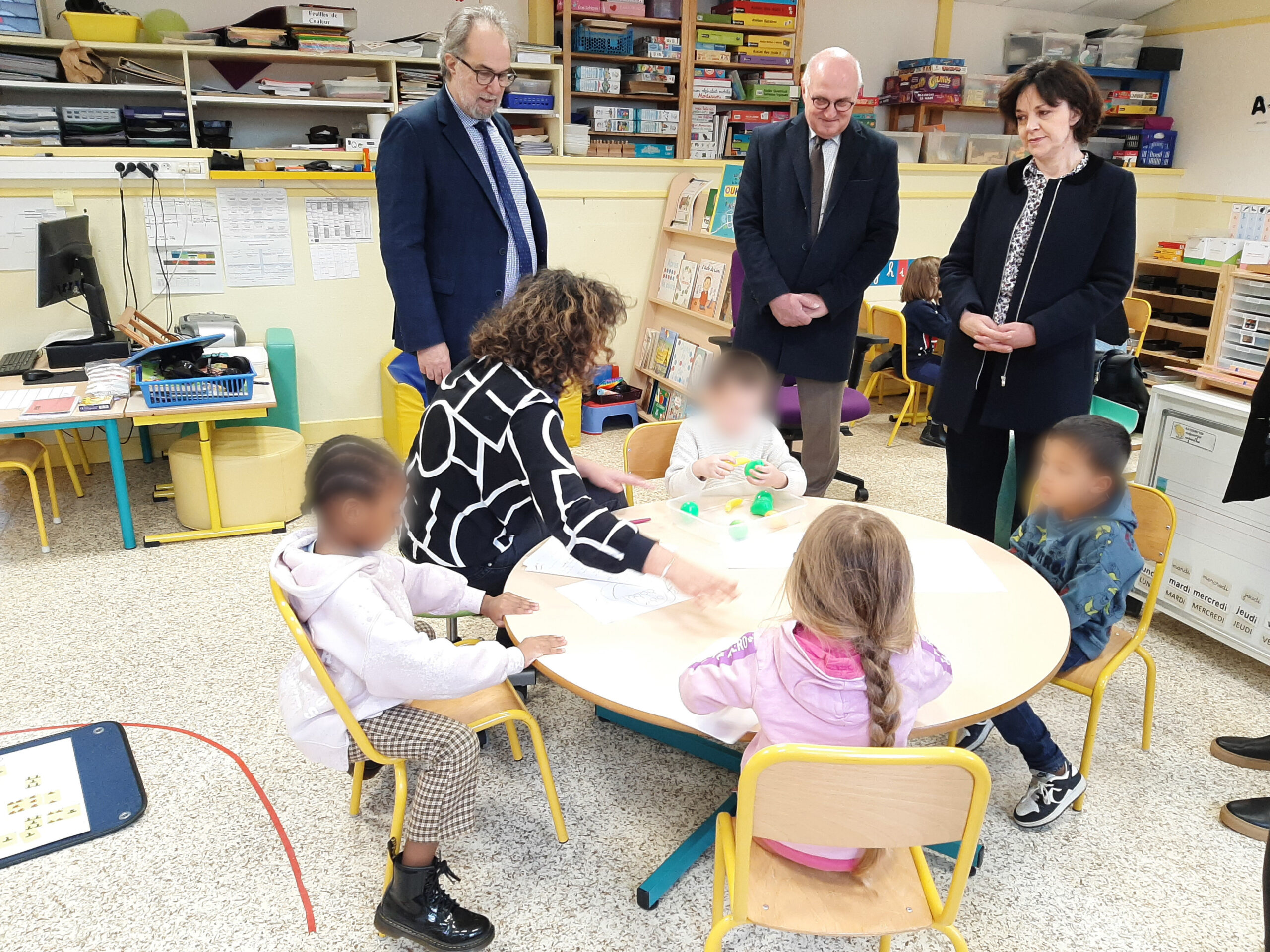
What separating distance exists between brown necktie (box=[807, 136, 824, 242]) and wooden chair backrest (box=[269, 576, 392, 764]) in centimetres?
211

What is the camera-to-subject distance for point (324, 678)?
1567 millimetres

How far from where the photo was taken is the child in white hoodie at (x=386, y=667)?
155cm

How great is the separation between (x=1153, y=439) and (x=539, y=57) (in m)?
3.88

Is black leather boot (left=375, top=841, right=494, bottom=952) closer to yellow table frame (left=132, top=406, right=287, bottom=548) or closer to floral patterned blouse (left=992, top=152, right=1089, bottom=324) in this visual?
floral patterned blouse (left=992, top=152, right=1089, bottom=324)

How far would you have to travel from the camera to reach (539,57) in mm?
5207

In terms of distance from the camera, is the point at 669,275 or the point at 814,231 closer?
the point at 814,231

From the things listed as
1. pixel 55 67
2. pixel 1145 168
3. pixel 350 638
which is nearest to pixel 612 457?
pixel 350 638

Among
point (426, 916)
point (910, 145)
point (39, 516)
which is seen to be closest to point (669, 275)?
point (910, 145)

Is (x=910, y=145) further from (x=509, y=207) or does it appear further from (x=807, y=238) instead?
(x=509, y=207)

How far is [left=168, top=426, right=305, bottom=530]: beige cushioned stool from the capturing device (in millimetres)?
3535

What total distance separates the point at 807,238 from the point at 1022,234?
709mm

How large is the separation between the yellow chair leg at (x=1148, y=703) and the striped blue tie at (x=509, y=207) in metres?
2.03

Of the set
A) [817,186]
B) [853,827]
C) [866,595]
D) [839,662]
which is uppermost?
[817,186]

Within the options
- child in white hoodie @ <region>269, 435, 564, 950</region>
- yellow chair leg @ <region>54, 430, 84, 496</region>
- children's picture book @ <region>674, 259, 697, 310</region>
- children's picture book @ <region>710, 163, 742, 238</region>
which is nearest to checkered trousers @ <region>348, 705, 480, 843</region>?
child in white hoodie @ <region>269, 435, 564, 950</region>
